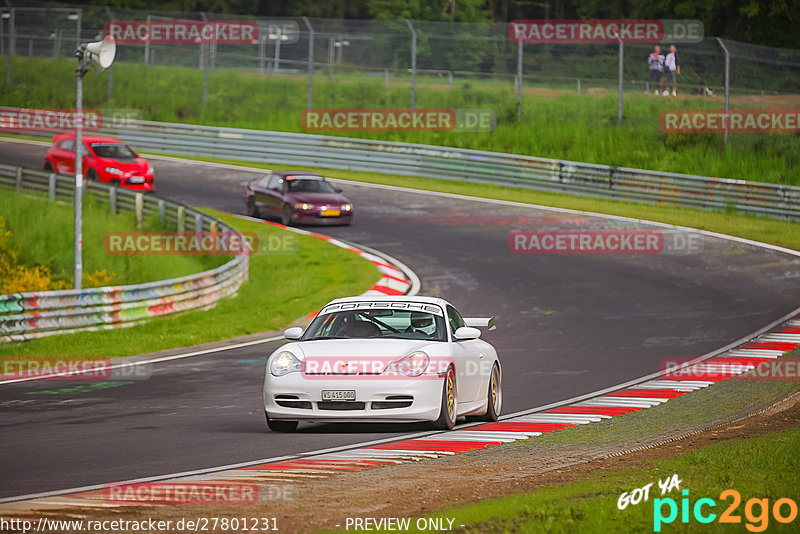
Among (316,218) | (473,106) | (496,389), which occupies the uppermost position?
(473,106)

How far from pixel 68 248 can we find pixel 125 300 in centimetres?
541

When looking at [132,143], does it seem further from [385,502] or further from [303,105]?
[385,502]

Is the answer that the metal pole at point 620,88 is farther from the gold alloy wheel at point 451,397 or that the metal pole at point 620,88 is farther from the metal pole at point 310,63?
the gold alloy wheel at point 451,397

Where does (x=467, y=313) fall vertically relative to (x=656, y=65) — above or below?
below

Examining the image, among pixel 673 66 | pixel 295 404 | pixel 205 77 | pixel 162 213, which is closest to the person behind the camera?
pixel 295 404

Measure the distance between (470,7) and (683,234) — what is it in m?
39.3

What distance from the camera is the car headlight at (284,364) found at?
35.6ft

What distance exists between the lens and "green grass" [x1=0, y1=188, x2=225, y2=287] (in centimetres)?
2397

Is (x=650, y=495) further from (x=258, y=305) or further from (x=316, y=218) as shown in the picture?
(x=316, y=218)

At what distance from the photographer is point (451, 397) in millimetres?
11164

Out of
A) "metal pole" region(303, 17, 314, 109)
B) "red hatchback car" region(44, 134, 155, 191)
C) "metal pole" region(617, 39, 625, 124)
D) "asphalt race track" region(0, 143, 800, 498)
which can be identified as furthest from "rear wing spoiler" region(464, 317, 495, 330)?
"metal pole" region(303, 17, 314, 109)

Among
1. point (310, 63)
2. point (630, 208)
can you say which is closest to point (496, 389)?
point (630, 208)

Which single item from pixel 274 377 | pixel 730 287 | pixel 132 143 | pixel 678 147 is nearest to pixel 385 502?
pixel 274 377

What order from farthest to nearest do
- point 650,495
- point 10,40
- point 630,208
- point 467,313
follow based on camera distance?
point 10,40 < point 630,208 < point 467,313 < point 650,495
